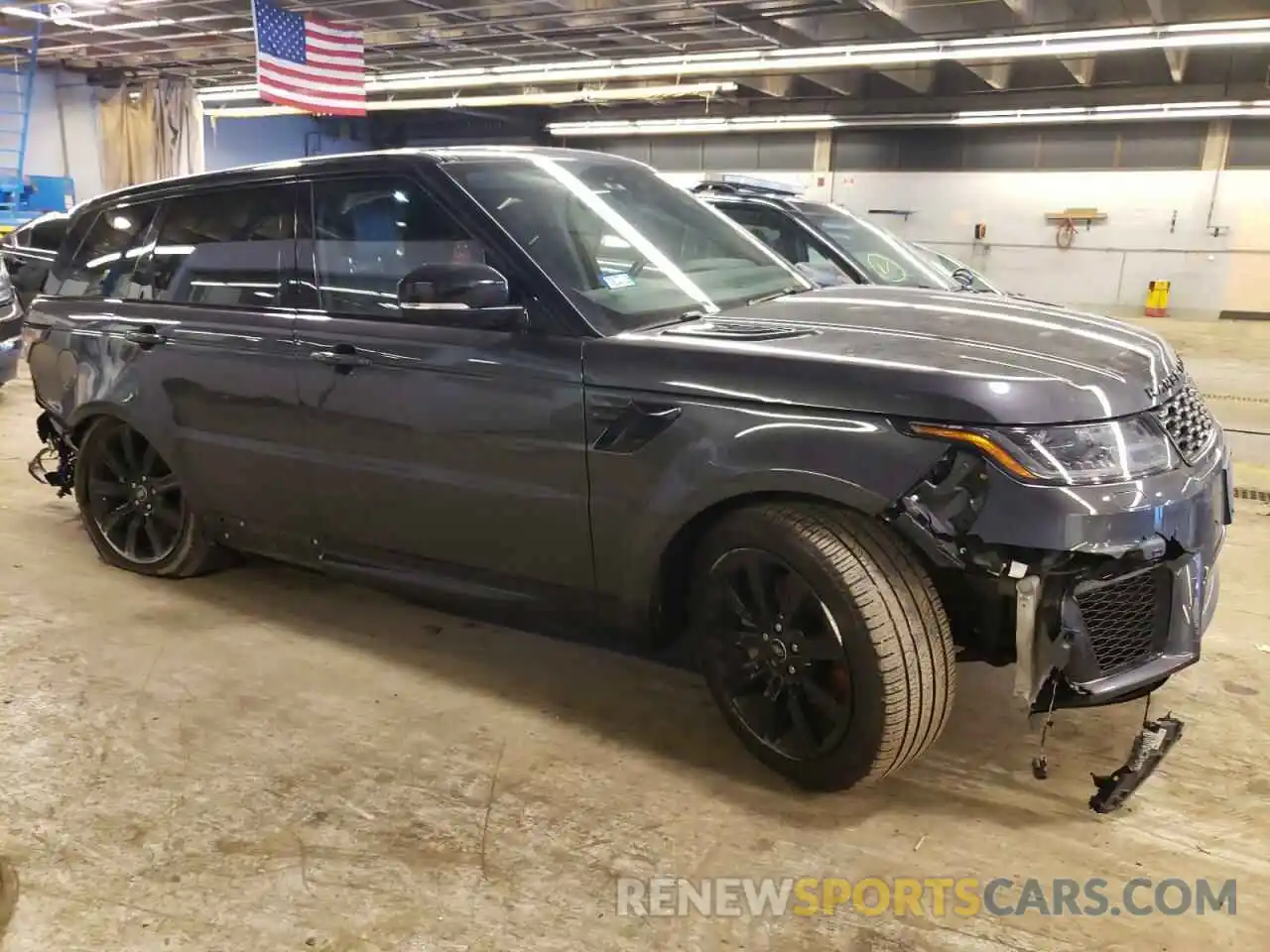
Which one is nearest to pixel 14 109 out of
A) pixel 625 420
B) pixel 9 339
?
pixel 9 339

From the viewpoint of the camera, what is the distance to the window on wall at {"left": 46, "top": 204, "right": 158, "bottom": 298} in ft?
12.0

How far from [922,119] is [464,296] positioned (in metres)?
15.6

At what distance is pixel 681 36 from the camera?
1135 cm

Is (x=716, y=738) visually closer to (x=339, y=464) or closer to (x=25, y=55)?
(x=339, y=464)

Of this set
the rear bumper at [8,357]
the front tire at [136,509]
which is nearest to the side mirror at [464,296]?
the front tire at [136,509]

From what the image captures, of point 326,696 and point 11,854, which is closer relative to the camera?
point 11,854

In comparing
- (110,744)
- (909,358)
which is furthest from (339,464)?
(909,358)

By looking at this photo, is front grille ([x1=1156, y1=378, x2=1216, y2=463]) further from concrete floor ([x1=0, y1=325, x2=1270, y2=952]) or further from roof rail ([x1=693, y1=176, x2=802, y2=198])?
roof rail ([x1=693, y1=176, x2=802, y2=198])

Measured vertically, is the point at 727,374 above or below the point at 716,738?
above

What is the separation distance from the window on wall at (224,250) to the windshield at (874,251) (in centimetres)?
378

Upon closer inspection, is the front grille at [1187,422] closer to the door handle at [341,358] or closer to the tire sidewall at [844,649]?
the tire sidewall at [844,649]

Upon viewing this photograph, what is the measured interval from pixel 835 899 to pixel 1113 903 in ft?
1.94

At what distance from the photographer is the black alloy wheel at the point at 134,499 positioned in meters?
3.71

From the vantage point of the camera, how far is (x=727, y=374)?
7.55 feet
